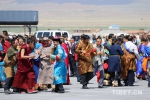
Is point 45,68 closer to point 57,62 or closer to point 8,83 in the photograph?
point 57,62

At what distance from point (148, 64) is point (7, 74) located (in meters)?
4.55

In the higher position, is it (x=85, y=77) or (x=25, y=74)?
(x=25, y=74)

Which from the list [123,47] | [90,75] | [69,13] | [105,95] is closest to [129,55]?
[123,47]

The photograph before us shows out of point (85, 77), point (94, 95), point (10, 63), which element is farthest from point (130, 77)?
point (10, 63)

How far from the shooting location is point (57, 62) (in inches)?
634

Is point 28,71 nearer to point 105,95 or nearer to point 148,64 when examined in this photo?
point 105,95

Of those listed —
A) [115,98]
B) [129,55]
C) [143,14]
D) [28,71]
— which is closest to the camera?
[115,98]

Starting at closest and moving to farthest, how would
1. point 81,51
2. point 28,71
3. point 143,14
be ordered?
1. point 28,71
2. point 81,51
3. point 143,14

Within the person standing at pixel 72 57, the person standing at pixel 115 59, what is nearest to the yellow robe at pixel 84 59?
the person standing at pixel 115 59

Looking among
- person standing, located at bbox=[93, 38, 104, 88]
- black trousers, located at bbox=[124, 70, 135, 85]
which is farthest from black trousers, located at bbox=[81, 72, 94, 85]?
black trousers, located at bbox=[124, 70, 135, 85]

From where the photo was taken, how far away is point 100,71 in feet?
58.3

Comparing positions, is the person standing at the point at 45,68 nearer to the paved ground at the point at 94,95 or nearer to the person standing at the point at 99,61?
the paved ground at the point at 94,95

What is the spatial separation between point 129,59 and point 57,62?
3307mm

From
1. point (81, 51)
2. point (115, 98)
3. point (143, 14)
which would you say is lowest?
point (115, 98)
